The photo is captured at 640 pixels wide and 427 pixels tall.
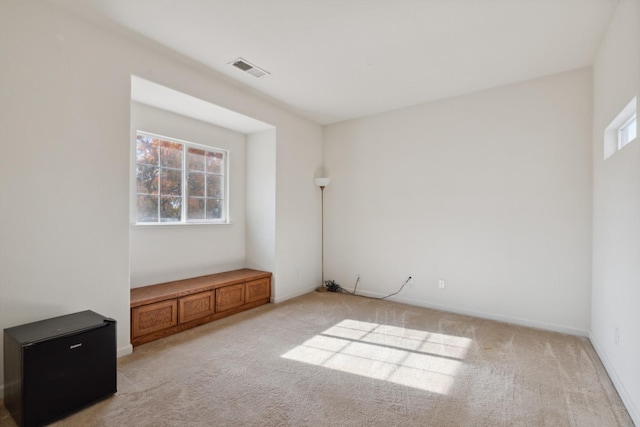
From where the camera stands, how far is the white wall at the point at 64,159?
2107mm

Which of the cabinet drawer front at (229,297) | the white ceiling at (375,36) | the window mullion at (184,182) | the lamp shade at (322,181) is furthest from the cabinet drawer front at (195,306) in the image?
the white ceiling at (375,36)

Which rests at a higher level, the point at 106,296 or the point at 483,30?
the point at 483,30

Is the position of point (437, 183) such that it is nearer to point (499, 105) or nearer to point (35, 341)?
point (499, 105)

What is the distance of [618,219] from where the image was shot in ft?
7.52

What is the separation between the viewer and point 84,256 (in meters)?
2.46

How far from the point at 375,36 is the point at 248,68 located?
4.48 feet

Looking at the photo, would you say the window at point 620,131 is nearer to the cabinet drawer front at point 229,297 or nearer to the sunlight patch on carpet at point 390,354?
the sunlight patch on carpet at point 390,354

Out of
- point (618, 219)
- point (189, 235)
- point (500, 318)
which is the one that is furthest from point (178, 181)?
point (618, 219)

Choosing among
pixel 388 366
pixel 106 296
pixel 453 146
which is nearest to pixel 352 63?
pixel 453 146

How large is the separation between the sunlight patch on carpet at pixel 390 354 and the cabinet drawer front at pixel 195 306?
1252 mm

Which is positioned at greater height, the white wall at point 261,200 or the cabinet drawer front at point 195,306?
the white wall at point 261,200

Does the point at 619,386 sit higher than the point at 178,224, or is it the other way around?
the point at 178,224

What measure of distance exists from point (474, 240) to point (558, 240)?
0.82 m

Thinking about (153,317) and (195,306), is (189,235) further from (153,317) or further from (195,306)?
(153,317)
